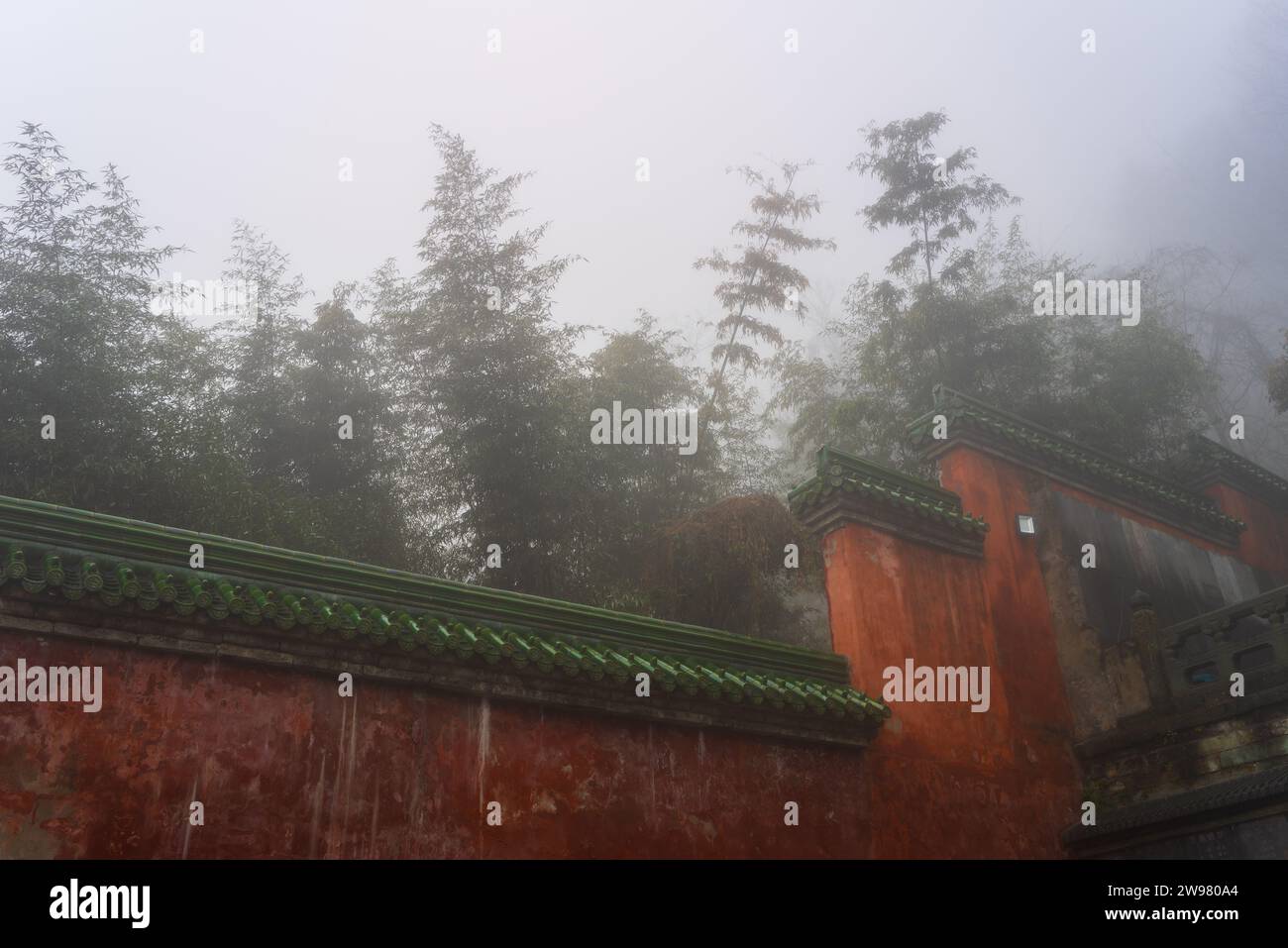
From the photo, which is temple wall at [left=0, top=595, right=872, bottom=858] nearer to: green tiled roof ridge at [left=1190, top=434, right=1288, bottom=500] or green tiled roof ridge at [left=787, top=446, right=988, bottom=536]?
green tiled roof ridge at [left=787, top=446, right=988, bottom=536]

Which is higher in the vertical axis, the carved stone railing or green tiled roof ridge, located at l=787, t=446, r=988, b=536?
green tiled roof ridge, located at l=787, t=446, r=988, b=536

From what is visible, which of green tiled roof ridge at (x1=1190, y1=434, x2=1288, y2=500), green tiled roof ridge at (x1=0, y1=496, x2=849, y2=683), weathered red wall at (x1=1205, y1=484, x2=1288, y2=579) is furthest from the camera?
green tiled roof ridge at (x1=1190, y1=434, x2=1288, y2=500)

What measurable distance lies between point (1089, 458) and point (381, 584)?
743 cm

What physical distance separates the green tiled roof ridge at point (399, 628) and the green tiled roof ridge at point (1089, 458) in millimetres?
3293

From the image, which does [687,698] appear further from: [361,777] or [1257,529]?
[1257,529]

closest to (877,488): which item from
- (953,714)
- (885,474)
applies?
Answer: (885,474)

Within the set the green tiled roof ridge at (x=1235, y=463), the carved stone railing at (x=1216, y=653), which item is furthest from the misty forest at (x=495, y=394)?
the carved stone railing at (x=1216, y=653)

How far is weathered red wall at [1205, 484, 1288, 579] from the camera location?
1195cm

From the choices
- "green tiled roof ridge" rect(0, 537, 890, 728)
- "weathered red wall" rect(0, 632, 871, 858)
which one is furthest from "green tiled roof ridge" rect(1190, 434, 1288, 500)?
"weathered red wall" rect(0, 632, 871, 858)

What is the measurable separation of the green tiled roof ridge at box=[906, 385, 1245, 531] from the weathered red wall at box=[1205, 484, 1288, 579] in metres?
0.40
